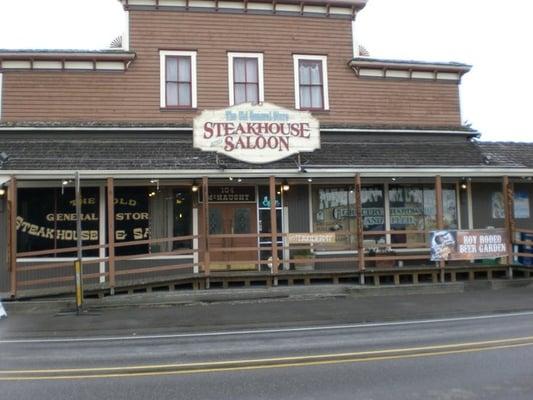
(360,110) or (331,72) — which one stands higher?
(331,72)

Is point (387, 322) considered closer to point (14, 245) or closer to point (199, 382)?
point (199, 382)

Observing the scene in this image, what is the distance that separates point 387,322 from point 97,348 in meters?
5.96

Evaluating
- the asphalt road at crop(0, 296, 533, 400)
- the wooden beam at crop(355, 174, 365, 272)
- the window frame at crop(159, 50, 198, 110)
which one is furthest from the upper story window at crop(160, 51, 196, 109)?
the asphalt road at crop(0, 296, 533, 400)

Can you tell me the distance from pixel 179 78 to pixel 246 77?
2.36 metres

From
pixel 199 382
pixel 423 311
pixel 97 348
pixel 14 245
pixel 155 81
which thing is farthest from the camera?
pixel 155 81

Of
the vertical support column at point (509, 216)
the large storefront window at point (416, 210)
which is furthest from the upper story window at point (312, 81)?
the vertical support column at point (509, 216)

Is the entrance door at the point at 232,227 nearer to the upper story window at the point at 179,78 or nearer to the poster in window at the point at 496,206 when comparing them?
the upper story window at the point at 179,78

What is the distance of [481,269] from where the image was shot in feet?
55.2

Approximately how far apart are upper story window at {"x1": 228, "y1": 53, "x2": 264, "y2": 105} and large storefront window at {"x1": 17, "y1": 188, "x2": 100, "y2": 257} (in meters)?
5.97

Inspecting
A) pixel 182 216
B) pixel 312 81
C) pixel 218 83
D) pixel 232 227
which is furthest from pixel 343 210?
pixel 218 83

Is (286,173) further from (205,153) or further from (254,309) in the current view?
(254,309)

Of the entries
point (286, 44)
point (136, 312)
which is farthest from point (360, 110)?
point (136, 312)

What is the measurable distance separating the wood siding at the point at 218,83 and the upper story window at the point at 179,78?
21cm

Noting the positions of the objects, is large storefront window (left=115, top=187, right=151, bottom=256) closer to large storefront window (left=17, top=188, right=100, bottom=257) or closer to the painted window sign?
the painted window sign
